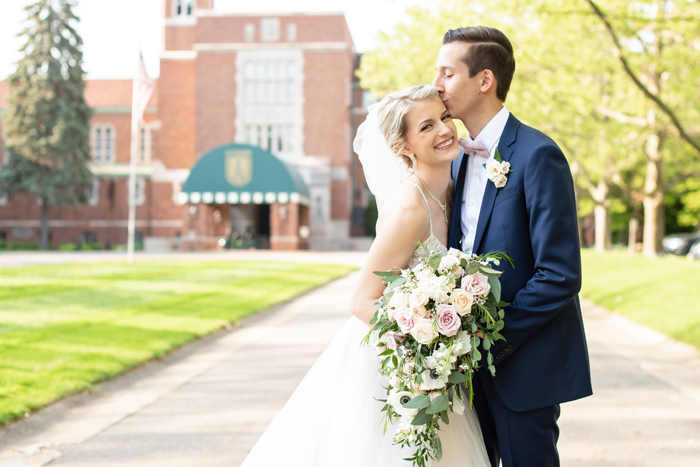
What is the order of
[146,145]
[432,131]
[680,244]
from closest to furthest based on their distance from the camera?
[432,131]
[680,244]
[146,145]

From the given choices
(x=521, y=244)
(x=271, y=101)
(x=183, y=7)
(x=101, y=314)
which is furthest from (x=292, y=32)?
(x=521, y=244)

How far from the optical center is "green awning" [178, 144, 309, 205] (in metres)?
35.8

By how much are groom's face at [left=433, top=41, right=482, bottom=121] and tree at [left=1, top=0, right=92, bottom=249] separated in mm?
41874

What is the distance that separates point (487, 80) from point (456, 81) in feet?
0.39

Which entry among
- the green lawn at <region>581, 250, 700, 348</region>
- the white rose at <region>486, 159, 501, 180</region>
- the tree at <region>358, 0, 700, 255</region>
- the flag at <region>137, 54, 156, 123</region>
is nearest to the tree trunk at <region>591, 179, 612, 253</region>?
the tree at <region>358, 0, 700, 255</region>

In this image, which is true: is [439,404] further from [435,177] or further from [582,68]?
[582,68]

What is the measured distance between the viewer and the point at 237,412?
5477 millimetres

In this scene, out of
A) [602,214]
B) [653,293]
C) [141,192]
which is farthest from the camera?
[141,192]

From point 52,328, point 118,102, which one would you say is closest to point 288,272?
point 52,328

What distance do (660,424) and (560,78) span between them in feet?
43.6

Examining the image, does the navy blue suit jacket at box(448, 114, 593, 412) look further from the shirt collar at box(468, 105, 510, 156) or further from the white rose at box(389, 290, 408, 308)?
the white rose at box(389, 290, 408, 308)

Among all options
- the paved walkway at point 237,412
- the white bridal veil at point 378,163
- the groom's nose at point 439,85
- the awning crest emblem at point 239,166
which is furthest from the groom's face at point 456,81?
the awning crest emblem at point 239,166

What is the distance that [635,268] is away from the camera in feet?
59.9

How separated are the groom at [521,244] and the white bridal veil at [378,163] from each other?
494mm
